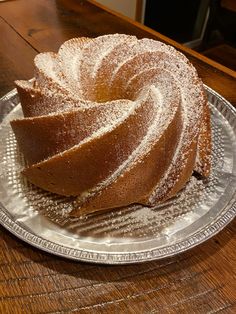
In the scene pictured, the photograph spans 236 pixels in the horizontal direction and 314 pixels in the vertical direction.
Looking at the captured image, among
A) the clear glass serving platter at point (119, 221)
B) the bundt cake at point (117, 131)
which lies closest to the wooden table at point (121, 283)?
the clear glass serving platter at point (119, 221)

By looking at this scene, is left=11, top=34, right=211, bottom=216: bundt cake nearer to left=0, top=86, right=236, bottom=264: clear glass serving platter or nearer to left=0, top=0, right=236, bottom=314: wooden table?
left=0, top=86, right=236, bottom=264: clear glass serving platter

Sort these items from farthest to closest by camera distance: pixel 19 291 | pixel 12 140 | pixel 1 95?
pixel 1 95 < pixel 12 140 < pixel 19 291

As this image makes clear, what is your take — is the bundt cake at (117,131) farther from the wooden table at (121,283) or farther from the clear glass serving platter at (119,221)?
the wooden table at (121,283)

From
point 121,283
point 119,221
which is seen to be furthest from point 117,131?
point 121,283

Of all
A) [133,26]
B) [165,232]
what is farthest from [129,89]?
[133,26]

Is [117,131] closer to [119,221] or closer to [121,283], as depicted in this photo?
[119,221]

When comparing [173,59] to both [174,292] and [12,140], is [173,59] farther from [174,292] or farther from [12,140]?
[174,292]
